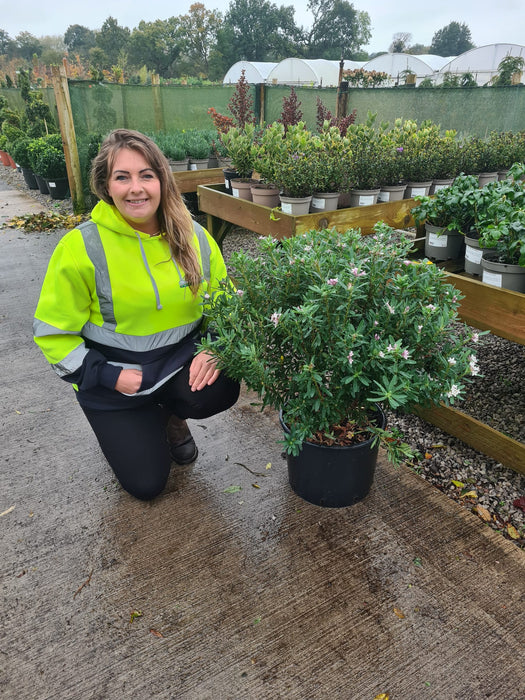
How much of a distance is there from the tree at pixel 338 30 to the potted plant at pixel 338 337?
209 ft

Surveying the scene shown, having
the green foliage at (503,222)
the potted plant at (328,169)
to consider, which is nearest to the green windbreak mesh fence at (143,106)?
the potted plant at (328,169)

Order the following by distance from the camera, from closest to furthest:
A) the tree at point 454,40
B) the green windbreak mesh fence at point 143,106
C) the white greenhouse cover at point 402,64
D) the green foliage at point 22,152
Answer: the green windbreak mesh fence at point 143,106 → the green foliage at point 22,152 → the white greenhouse cover at point 402,64 → the tree at point 454,40

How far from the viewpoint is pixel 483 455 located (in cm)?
235

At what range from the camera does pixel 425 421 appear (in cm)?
259

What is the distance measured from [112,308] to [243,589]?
1.11 meters

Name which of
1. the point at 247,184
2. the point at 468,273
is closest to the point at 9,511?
the point at 468,273

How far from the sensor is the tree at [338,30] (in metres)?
56.3

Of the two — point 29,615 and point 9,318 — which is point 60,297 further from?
point 9,318

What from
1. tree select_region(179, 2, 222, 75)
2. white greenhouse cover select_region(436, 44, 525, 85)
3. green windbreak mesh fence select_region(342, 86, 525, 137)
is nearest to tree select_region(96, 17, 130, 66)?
tree select_region(179, 2, 222, 75)

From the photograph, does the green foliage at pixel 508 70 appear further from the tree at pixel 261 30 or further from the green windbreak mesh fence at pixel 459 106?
the tree at pixel 261 30

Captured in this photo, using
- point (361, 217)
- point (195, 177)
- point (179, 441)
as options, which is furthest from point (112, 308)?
point (195, 177)

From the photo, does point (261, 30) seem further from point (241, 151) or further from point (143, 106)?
point (241, 151)

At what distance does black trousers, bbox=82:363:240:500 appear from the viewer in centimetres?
189

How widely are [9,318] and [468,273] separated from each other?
11.0 feet
